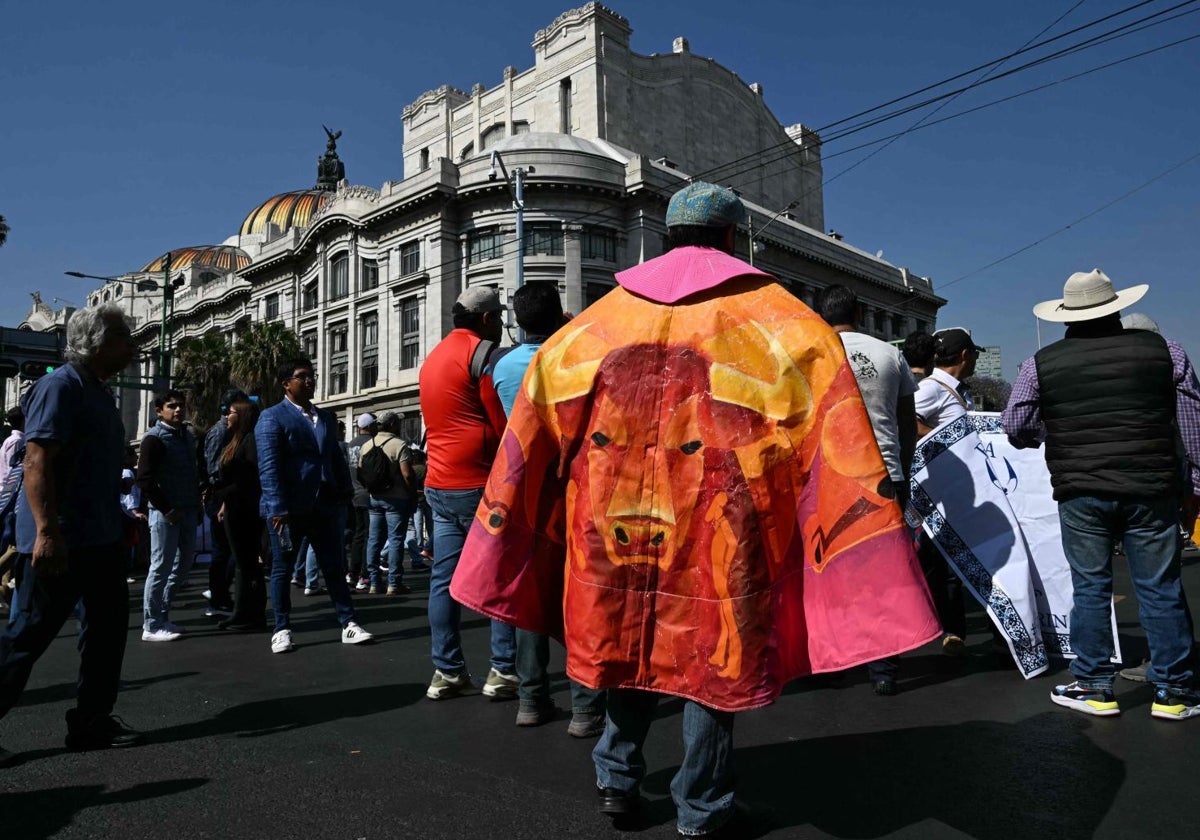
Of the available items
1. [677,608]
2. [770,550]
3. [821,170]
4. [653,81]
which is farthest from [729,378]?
[821,170]

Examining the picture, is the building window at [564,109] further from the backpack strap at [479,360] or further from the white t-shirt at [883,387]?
the white t-shirt at [883,387]

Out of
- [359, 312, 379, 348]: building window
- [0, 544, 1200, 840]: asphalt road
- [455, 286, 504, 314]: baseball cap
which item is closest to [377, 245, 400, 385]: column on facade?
[359, 312, 379, 348]: building window

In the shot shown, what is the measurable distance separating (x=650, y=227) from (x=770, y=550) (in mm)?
35730

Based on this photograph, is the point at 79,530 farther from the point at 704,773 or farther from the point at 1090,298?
the point at 1090,298

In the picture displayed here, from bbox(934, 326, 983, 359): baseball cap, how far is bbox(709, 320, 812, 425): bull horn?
3372 millimetres

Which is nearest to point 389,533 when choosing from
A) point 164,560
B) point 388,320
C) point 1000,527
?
point 164,560

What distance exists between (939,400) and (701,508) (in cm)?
343

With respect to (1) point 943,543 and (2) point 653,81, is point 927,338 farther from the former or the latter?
(2) point 653,81

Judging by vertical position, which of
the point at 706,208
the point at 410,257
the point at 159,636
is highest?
the point at 410,257

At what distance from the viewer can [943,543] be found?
489 cm

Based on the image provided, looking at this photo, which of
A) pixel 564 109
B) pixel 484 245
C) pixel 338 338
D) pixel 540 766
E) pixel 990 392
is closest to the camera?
pixel 540 766

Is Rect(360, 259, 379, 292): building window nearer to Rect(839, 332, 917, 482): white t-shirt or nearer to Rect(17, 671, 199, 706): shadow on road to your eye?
Rect(17, 671, 199, 706): shadow on road

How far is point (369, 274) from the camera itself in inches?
1654

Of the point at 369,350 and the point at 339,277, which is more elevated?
the point at 339,277
